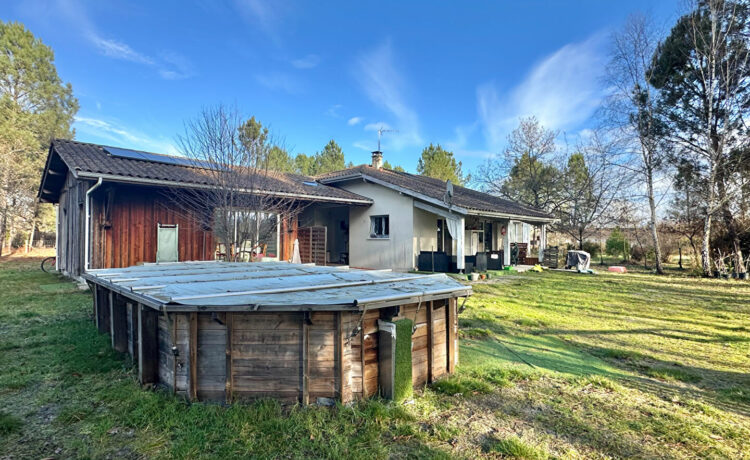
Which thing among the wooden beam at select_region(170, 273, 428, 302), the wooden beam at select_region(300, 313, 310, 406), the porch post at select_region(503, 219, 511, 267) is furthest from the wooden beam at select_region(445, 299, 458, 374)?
the porch post at select_region(503, 219, 511, 267)

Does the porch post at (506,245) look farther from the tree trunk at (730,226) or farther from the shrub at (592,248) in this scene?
the shrub at (592,248)

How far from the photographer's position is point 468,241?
14.6 metres

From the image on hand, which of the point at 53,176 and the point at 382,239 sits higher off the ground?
the point at 53,176

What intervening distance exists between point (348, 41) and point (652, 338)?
15.3m

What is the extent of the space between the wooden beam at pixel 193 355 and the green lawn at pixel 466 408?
118 mm

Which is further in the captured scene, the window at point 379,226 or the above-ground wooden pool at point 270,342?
the window at point 379,226

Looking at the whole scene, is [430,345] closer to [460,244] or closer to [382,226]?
[460,244]

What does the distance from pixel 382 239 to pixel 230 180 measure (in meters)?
6.01

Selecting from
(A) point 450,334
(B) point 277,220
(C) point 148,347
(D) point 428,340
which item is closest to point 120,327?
(C) point 148,347

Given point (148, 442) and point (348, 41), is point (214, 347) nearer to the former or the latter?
point (148, 442)

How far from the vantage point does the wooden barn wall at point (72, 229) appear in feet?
29.6

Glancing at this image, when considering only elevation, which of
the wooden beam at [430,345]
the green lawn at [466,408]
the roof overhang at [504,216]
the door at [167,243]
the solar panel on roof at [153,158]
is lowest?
the green lawn at [466,408]

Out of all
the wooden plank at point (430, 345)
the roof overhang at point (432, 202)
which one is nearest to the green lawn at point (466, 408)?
the wooden plank at point (430, 345)

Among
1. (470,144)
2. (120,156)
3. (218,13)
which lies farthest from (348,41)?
(470,144)
